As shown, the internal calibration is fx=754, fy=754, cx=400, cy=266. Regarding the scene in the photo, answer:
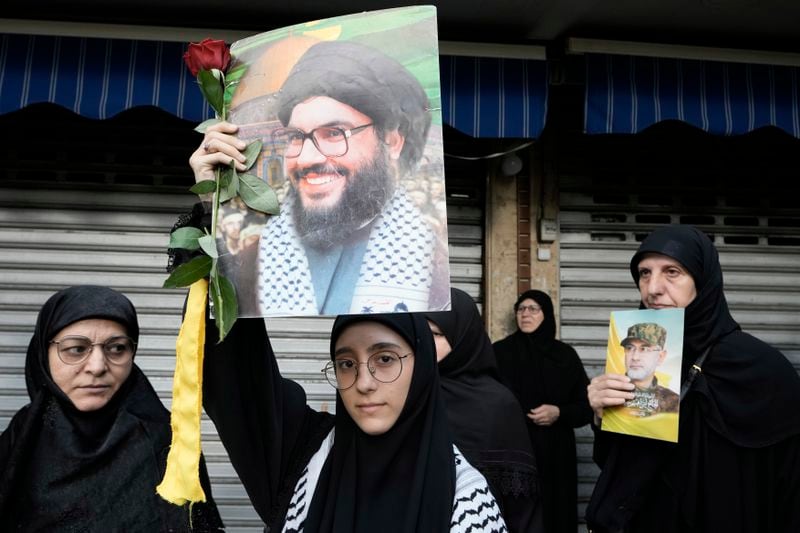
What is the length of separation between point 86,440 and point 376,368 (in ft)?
4.66

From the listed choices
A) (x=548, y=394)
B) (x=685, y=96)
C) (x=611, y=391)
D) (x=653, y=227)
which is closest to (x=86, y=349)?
(x=611, y=391)

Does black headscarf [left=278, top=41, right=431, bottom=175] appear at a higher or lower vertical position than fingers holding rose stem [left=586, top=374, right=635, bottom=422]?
higher

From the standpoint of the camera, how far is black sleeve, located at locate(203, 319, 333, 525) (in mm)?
1765

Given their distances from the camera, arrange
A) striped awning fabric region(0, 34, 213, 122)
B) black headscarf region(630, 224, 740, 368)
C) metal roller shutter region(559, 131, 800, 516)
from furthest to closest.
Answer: metal roller shutter region(559, 131, 800, 516), striped awning fabric region(0, 34, 213, 122), black headscarf region(630, 224, 740, 368)

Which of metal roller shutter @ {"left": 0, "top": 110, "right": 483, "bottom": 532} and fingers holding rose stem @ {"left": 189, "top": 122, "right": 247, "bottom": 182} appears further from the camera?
metal roller shutter @ {"left": 0, "top": 110, "right": 483, "bottom": 532}

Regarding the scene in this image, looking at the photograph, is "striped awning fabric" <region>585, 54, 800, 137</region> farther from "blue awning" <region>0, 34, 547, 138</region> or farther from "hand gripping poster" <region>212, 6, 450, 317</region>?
"hand gripping poster" <region>212, 6, 450, 317</region>

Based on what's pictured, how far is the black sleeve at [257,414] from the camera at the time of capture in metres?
1.76

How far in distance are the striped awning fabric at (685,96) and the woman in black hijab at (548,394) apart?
1.41m

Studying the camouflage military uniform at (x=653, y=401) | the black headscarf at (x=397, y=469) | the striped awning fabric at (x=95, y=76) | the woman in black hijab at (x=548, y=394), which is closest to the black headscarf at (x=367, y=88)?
the black headscarf at (x=397, y=469)

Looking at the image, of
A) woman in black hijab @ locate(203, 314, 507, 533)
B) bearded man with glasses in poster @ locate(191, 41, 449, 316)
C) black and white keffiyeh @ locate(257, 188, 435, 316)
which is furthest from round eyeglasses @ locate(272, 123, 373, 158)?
woman in black hijab @ locate(203, 314, 507, 533)

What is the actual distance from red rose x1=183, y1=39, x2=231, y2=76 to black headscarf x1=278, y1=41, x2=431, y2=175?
0.17 m

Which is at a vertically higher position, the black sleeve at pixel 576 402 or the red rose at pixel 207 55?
the red rose at pixel 207 55

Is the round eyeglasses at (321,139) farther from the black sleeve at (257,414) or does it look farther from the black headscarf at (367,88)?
the black sleeve at (257,414)

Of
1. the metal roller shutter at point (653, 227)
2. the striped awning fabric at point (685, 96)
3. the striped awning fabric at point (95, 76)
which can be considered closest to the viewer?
the striped awning fabric at point (95, 76)
